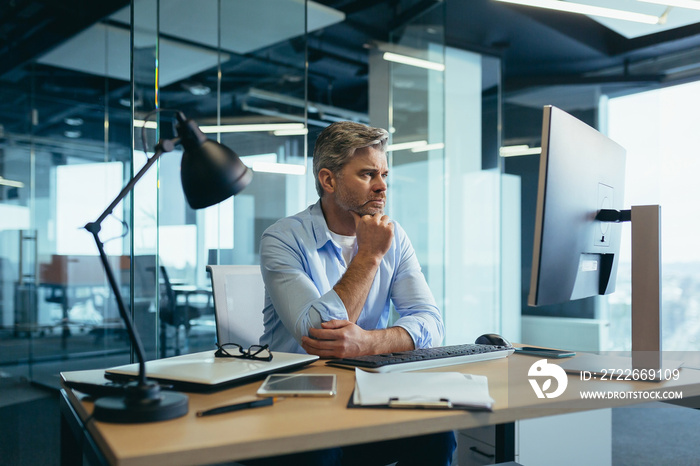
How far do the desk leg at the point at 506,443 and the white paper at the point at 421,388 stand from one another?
2.34 ft

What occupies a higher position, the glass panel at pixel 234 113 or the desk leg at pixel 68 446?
the glass panel at pixel 234 113

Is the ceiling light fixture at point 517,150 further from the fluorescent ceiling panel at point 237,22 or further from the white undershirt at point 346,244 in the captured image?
the white undershirt at point 346,244

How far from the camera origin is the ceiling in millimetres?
3531

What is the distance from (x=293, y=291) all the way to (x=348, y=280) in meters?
0.16

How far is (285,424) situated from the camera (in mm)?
801

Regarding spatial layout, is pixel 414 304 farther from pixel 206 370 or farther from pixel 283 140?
pixel 283 140

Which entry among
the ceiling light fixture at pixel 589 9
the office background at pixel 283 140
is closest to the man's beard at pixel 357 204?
the office background at pixel 283 140

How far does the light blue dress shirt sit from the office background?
3.63ft

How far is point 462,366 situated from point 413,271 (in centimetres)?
61

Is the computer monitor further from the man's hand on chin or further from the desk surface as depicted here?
the man's hand on chin

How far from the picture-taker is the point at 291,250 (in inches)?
66.3

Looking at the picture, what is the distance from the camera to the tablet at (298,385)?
965 mm

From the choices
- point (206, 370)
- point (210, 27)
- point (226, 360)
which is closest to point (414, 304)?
point (226, 360)

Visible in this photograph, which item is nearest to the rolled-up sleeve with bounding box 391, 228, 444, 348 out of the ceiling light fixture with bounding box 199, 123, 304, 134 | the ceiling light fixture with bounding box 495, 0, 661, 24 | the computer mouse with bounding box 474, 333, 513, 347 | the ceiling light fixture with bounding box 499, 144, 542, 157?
the computer mouse with bounding box 474, 333, 513, 347
